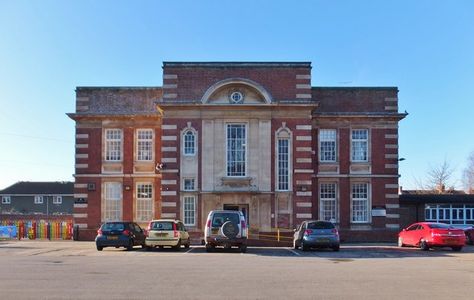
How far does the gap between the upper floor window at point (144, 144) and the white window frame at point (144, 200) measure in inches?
69.3

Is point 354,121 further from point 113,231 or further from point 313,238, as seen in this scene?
point 113,231

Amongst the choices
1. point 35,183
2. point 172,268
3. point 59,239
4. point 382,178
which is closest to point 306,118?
point 382,178

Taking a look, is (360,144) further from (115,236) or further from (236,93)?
(115,236)

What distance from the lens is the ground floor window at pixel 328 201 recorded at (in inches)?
1618

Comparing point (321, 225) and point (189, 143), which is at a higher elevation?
point (189, 143)

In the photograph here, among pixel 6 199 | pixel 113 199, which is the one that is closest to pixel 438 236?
pixel 113 199

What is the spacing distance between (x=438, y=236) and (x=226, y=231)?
33.8 feet

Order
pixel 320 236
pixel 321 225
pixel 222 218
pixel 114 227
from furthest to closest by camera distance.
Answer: pixel 114 227, pixel 321 225, pixel 320 236, pixel 222 218

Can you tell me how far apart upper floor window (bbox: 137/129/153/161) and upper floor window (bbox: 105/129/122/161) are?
1232 millimetres

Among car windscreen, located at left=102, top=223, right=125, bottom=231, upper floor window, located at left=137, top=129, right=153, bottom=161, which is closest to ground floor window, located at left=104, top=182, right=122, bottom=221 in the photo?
upper floor window, located at left=137, top=129, right=153, bottom=161

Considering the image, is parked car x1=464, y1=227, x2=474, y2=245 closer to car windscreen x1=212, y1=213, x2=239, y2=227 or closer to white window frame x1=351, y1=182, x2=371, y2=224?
white window frame x1=351, y1=182, x2=371, y2=224

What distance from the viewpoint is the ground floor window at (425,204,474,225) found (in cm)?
4388

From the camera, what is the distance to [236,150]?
38750 millimetres

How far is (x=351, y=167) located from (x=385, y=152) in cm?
242
